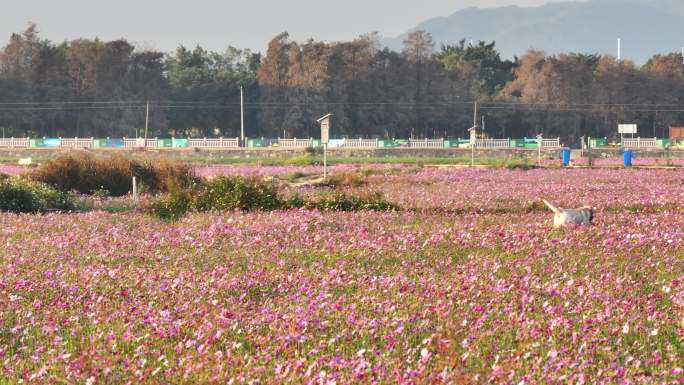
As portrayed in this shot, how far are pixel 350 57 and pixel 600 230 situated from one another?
85.4 meters

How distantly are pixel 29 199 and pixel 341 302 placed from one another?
15.0 meters

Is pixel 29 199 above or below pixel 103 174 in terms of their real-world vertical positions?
below

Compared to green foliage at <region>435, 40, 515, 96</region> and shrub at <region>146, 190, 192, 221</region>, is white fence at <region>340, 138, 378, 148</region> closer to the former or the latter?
green foliage at <region>435, 40, 515, 96</region>

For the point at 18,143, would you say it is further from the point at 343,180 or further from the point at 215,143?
the point at 343,180

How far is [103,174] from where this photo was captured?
2958cm

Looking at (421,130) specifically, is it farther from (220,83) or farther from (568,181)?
(568,181)

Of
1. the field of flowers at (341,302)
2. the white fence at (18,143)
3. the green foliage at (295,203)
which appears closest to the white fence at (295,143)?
the white fence at (18,143)

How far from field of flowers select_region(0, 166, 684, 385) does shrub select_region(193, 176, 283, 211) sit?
355 centimetres

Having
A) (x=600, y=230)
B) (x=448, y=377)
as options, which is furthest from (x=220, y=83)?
(x=448, y=377)

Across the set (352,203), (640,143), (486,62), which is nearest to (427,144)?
(640,143)

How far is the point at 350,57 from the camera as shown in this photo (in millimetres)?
99375

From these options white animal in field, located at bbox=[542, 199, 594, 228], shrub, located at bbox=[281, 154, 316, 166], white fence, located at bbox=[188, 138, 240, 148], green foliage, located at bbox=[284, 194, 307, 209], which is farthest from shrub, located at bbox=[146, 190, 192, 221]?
white fence, located at bbox=[188, 138, 240, 148]

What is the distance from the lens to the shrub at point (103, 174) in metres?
29.0

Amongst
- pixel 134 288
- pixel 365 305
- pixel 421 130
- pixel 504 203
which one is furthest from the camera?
pixel 421 130
